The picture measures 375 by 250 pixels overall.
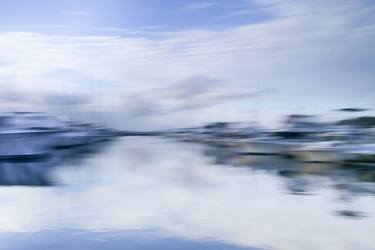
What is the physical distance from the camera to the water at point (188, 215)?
4.40 m

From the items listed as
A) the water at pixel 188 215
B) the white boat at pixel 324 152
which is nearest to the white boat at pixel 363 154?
the white boat at pixel 324 152

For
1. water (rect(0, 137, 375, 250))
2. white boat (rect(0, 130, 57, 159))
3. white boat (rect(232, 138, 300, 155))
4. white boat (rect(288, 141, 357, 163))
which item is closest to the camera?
water (rect(0, 137, 375, 250))

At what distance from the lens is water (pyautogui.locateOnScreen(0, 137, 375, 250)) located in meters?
4.40

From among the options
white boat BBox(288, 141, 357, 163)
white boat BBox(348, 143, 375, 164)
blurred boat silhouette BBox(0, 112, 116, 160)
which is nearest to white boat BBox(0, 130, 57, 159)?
blurred boat silhouette BBox(0, 112, 116, 160)

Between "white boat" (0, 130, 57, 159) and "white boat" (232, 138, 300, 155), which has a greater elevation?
"white boat" (0, 130, 57, 159)

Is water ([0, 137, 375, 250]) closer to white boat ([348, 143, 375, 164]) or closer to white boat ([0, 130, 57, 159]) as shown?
white boat ([348, 143, 375, 164])

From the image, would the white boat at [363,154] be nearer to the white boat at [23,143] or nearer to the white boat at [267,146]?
the white boat at [267,146]

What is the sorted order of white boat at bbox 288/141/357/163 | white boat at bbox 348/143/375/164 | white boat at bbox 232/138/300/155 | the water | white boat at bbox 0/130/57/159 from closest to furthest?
the water < white boat at bbox 348/143/375/164 < white boat at bbox 288/141/357/163 < white boat at bbox 0/130/57/159 < white boat at bbox 232/138/300/155

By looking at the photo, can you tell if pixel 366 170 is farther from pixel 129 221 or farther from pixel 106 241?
pixel 106 241

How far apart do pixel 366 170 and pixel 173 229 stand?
26.5 ft

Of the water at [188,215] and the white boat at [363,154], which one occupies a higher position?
the white boat at [363,154]

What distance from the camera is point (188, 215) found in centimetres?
565

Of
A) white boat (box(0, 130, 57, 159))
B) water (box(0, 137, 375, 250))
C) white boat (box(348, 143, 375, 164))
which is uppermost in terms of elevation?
white boat (box(0, 130, 57, 159))

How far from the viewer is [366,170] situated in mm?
11867
